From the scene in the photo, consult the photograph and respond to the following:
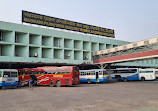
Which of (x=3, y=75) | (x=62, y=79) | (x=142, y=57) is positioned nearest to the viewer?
(x=3, y=75)

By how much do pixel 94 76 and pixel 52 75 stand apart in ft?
31.7

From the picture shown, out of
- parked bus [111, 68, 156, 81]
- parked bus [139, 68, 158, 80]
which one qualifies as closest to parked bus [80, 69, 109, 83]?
parked bus [111, 68, 156, 81]

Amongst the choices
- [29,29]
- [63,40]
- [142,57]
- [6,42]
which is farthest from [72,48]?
[142,57]

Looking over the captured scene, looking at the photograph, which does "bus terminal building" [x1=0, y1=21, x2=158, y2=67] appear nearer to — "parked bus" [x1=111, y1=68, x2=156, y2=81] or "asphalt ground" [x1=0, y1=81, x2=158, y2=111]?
"parked bus" [x1=111, y1=68, x2=156, y2=81]

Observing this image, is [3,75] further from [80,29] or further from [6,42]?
[80,29]

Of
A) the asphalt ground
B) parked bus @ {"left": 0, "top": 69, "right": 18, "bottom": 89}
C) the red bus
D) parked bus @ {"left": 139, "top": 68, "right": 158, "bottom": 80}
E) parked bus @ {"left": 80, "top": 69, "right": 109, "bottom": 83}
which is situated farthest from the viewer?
parked bus @ {"left": 139, "top": 68, "right": 158, "bottom": 80}

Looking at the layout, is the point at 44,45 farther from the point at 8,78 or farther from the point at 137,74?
the point at 137,74

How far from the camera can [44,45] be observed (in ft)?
128

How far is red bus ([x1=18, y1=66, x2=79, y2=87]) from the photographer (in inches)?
917

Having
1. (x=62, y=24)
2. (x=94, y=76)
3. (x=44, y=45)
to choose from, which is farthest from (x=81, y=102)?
(x=62, y=24)

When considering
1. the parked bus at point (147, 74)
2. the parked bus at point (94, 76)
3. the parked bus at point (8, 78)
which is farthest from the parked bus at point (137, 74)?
the parked bus at point (8, 78)

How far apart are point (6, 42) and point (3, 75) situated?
1340 centimetres

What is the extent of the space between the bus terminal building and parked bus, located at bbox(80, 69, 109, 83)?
4.75 metres

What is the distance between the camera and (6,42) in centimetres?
3206
